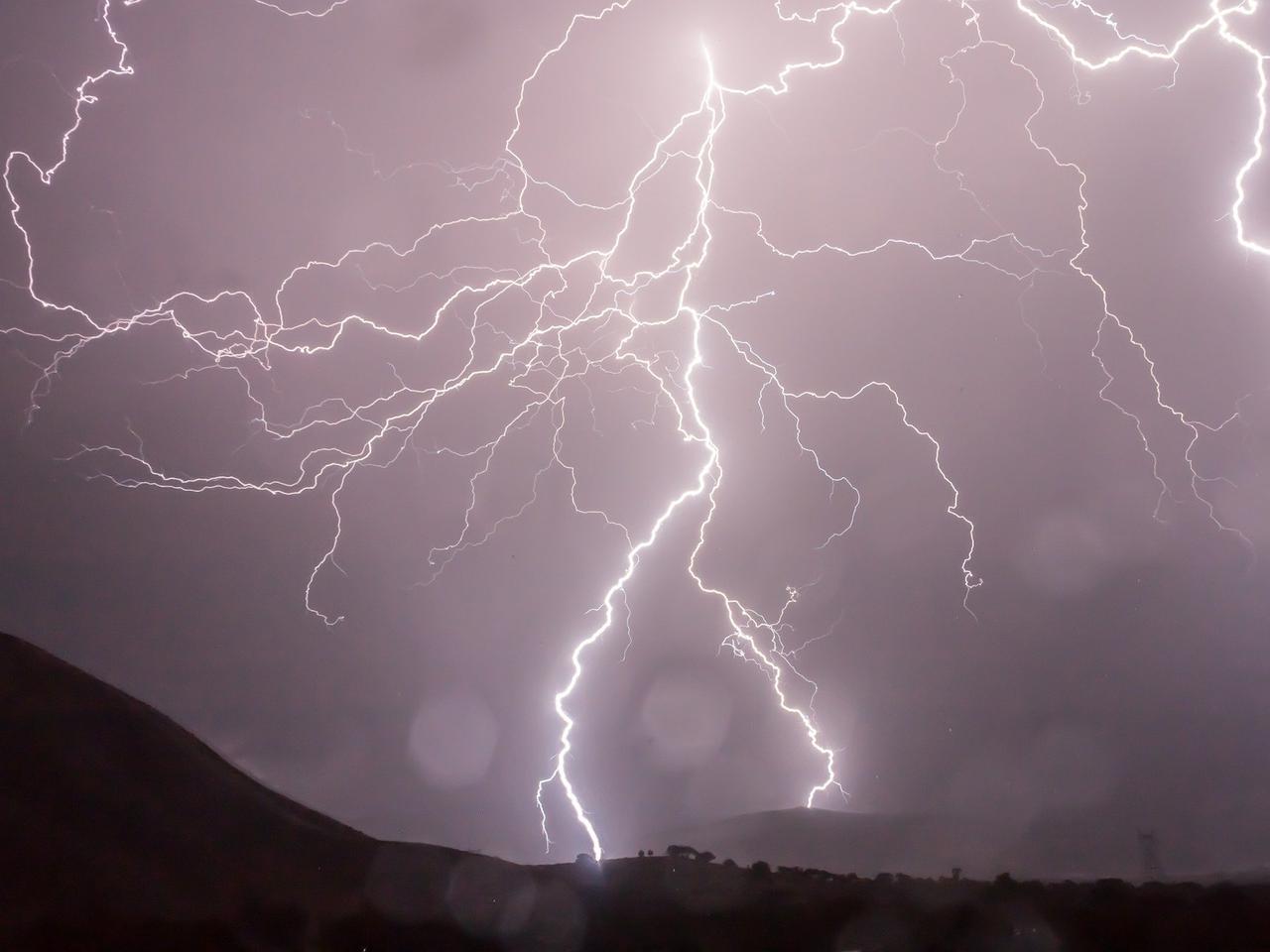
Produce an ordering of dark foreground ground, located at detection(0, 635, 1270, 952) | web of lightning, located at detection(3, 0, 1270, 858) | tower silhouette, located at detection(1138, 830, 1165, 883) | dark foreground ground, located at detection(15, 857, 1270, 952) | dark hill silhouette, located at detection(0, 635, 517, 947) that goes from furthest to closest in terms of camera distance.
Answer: tower silhouette, located at detection(1138, 830, 1165, 883), web of lightning, located at detection(3, 0, 1270, 858), dark hill silhouette, located at detection(0, 635, 517, 947), dark foreground ground, located at detection(0, 635, 1270, 952), dark foreground ground, located at detection(15, 857, 1270, 952)

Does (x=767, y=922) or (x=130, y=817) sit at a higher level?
(x=130, y=817)

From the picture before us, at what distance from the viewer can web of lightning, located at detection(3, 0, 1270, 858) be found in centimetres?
702

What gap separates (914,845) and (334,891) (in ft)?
17.0

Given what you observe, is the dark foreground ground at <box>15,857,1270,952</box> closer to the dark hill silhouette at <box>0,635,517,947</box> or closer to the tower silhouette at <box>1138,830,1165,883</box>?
the dark hill silhouette at <box>0,635,517,947</box>

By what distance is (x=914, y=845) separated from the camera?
8.38m

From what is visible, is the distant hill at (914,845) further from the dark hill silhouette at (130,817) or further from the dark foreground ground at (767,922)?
the dark hill silhouette at (130,817)

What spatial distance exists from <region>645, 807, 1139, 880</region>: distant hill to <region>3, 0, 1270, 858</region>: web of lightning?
672 mm

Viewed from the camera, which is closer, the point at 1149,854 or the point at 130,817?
the point at 130,817

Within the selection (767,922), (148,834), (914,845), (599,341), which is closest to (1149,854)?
(914,845)

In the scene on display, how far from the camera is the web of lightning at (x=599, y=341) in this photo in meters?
7.02

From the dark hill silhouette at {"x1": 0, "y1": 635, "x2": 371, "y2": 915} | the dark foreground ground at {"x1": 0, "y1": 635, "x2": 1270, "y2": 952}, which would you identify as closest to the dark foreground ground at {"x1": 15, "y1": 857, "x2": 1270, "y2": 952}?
the dark foreground ground at {"x1": 0, "y1": 635, "x2": 1270, "y2": 952}

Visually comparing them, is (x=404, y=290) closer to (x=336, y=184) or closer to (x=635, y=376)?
(x=336, y=184)

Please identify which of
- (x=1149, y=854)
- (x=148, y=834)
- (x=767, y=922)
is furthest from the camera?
(x=1149, y=854)

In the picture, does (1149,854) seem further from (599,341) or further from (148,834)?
(148,834)
